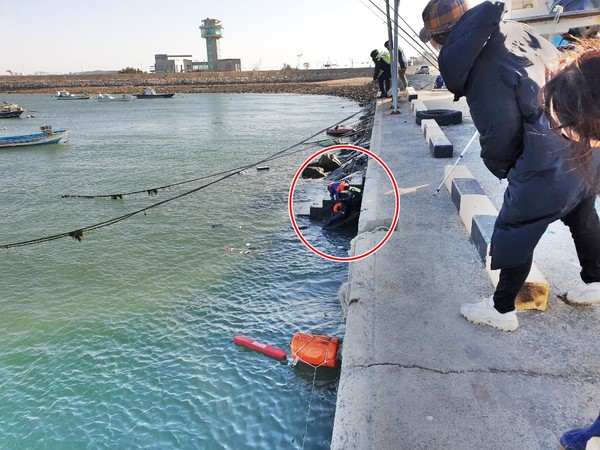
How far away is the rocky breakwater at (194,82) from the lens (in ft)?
290

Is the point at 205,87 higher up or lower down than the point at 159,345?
higher up

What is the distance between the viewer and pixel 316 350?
183 inches

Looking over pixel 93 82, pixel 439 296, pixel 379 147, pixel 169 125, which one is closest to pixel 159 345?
pixel 439 296

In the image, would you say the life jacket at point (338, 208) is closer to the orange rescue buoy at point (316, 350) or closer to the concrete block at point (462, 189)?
the concrete block at point (462, 189)

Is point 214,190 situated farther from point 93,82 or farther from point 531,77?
point 93,82

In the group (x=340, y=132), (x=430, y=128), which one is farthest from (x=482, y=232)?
(x=340, y=132)

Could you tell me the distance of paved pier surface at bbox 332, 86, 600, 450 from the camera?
2355mm

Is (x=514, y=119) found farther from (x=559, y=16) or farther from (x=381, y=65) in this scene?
(x=381, y=65)

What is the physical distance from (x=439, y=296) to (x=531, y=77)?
67.9 inches

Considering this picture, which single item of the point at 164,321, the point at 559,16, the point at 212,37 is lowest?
the point at 164,321

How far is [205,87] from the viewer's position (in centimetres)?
9081

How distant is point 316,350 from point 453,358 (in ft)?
6.56

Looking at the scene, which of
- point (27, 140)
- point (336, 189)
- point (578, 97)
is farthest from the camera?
point (27, 140)

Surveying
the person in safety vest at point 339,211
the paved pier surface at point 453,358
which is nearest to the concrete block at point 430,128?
the person in safety vest at point 339,211
